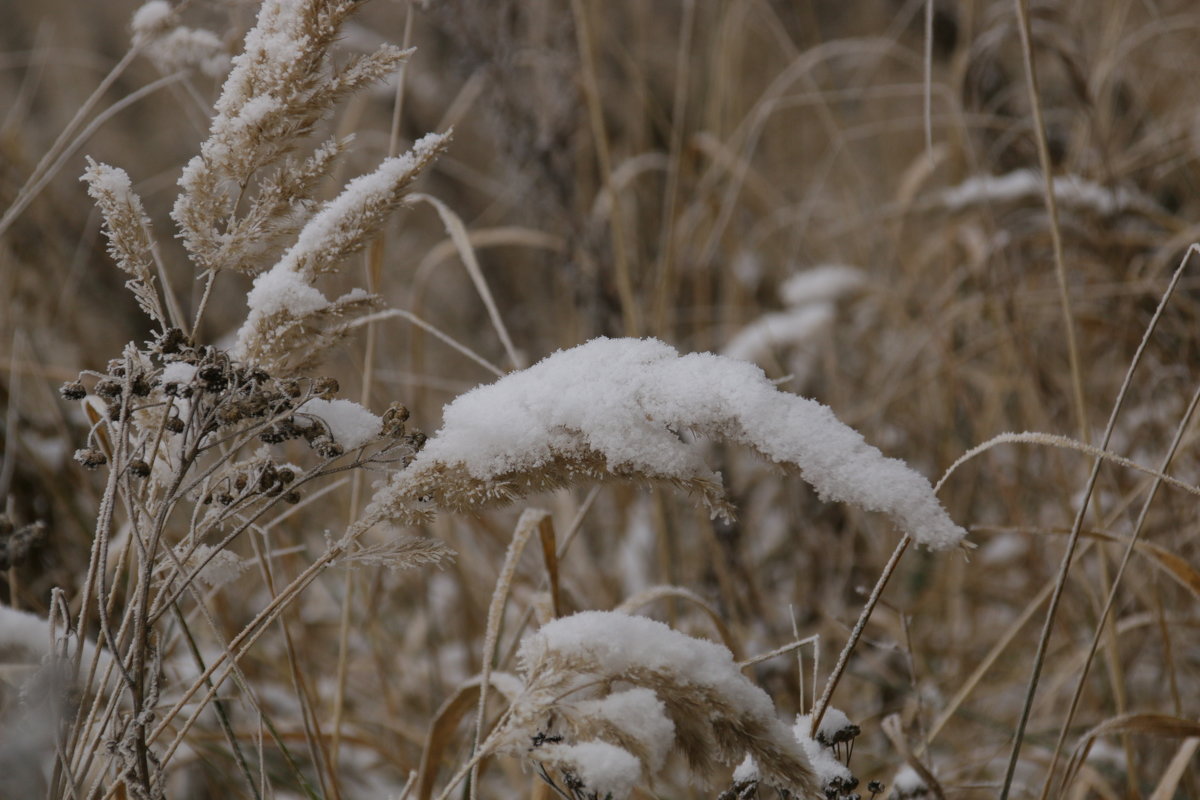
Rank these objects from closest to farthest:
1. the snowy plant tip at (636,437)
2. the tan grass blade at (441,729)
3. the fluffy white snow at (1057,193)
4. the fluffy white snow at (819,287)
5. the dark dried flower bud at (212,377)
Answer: the snowy plant tip at (636,437) < the dark dried flower bud at (212,377) < the tan grass blade at (441,729) < the fluffy white snow at (1057,193) < the fluffy white snow at (819,287)

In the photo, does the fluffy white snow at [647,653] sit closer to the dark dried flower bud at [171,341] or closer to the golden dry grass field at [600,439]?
the golden dry grass field at [600,439]

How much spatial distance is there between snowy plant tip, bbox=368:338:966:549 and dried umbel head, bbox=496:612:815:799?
10cm

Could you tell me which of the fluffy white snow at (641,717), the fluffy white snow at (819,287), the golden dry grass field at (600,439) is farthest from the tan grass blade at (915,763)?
the fluffy white snow at (819,287)

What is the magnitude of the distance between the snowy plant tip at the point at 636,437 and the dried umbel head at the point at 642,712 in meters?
0.10

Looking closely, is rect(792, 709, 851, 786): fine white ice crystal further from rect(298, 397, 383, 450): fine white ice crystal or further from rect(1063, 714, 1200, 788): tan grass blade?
rect(298, 397, 383, 450): fine white ice crystal

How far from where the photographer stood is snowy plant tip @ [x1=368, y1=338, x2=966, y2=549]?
0.50 metres

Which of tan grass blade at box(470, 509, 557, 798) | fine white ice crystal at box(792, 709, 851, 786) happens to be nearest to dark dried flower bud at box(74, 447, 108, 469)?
tan grass blade at box(470, 509, 557, 798)

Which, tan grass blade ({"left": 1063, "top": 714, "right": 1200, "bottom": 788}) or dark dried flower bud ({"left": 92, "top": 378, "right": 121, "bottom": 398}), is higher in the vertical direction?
dark dried flower bud ({"left": 92, "top": 378, "right": 121, "bottom": 398})

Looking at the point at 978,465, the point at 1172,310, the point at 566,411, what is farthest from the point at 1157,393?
the point at 566,411

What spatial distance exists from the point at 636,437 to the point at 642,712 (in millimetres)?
163

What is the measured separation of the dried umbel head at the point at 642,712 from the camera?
0.54 metres

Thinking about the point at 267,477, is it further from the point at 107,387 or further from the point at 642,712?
the point at 642,712

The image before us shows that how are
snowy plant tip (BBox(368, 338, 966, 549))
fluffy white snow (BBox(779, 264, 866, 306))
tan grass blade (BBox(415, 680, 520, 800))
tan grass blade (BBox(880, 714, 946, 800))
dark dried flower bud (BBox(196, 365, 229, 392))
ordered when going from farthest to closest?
1. fluffy white snow (BBox(779, 264, 866, 306))
2. tan grass blade (BBox(415, 680, 520, 800))
3. tan grass blade (BBox(880, 714, 946, 800))
4. dark dried flower bud (BBox(196, 365, 229, 392))
5. snowy plant tip (BBox(368, 338, 966, 549))

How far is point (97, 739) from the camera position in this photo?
669 mm
